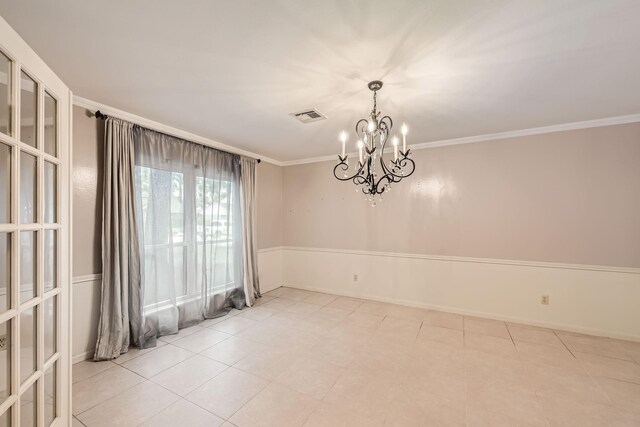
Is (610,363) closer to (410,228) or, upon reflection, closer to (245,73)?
(410,228)

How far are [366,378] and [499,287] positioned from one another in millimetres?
2405

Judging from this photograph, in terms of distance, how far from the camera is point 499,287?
3525mm

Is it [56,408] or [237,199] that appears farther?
[237,199]

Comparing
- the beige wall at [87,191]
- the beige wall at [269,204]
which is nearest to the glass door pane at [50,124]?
the beige wall at [87,191]

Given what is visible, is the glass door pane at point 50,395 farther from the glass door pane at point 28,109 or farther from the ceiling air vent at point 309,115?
the ceiling air vent at point 309,115

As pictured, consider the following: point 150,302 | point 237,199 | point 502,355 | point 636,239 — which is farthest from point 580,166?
point 150,302

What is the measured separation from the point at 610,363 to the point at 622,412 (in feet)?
2.80

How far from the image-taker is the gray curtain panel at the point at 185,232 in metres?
2.98

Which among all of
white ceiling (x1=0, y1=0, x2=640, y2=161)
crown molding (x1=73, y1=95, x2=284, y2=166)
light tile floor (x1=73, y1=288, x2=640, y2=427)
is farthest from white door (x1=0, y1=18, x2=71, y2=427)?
crown molding (x1=73, y1=95, x2=284, y2=166)

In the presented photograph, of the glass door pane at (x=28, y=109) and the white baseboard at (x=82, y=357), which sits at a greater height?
the glass door pane at (x=28, y=109)

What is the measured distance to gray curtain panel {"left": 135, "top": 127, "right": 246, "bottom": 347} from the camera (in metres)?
2.98

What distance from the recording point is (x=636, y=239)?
2910 millimetres

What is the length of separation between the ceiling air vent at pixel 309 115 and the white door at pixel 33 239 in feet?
6.04

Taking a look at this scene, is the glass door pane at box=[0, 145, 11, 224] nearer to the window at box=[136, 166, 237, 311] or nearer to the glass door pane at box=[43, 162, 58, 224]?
the glass door pane at box=[43, 162, 58, 224]
